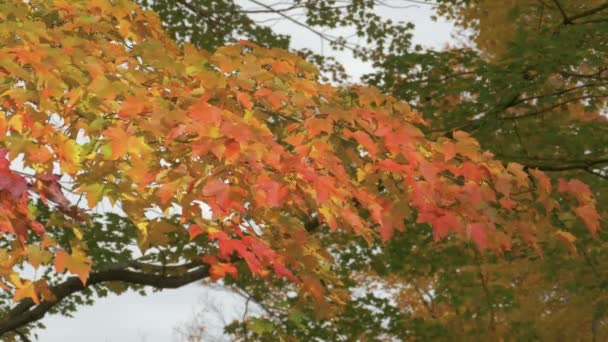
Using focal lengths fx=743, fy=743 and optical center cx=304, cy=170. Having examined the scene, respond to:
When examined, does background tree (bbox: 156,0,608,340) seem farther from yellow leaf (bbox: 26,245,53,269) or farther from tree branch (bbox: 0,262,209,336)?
yellow leaf (bbox: 26,245,53,269)

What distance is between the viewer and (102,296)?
10.6m

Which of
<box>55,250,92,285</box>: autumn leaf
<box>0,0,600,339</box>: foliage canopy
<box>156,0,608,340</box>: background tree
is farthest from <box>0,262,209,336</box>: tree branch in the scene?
<box>55,250,92,285</box>: autumn leaf

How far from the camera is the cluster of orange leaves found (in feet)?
12.3

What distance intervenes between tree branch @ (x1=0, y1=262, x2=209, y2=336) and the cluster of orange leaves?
3448mm

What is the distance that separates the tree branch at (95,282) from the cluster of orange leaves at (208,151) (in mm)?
3448

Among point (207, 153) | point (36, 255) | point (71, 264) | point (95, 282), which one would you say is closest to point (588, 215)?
point (207, 153)

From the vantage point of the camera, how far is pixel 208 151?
3939 mm

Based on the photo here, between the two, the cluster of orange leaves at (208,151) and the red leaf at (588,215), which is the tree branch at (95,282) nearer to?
the cluster of orange leaves at (208,151)

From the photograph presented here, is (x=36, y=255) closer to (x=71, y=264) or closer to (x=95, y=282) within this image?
(x=71, y=264)

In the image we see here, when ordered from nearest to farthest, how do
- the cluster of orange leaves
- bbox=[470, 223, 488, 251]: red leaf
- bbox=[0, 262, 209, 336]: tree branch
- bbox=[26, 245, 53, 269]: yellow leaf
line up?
the cluster of orange leaves → bbox=[26, 245, 53, 269]: yellow leaf → bbox=[470, 223, 488, 251]: red leaf → bbox=[0, 262, 209, 336]: tree branch

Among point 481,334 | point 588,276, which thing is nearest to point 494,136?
point 588,276

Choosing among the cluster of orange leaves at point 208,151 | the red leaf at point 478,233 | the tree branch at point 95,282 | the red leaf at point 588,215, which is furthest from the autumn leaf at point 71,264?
the tree branch at point 95,282

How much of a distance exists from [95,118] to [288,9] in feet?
22.0

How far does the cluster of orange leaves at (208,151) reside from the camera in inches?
148
